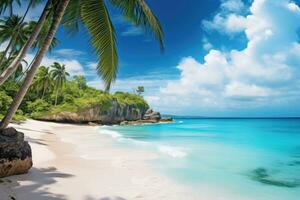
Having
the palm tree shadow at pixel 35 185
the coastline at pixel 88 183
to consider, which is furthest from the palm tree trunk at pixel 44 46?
the coastline at pixel 88 183

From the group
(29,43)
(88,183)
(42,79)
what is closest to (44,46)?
(29,43)

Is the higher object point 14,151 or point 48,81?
point 48,81

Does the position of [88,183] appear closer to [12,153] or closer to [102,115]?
[12,153]

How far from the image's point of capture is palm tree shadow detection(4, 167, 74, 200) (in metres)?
5.93

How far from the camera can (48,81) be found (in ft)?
148

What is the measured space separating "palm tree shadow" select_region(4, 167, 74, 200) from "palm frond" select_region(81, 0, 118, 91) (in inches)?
94.1

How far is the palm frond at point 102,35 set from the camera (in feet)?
21.1

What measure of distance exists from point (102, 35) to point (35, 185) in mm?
3444

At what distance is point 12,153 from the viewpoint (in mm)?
6934

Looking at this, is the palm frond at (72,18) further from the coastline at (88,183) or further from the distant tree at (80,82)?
the distant tree at (80,82)

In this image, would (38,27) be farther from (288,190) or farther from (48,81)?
(48,81)

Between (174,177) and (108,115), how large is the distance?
47605 millimetres

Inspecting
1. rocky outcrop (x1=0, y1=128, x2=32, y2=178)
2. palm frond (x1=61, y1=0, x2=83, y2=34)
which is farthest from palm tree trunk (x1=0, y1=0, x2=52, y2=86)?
rocky outcrop (x1=0, y1=128, x2=32, y2=178)

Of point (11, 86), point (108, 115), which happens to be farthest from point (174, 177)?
point (108, 115)
